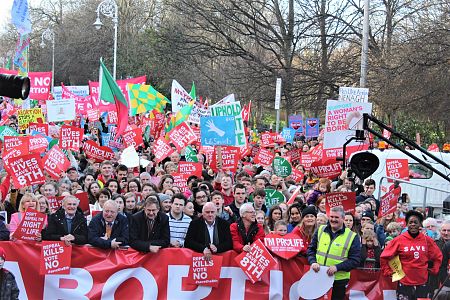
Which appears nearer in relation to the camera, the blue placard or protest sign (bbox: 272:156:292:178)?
the blue placard

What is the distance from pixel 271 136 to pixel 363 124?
38.7 feet

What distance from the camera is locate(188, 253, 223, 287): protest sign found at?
385 inches

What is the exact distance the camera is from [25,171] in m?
12.7

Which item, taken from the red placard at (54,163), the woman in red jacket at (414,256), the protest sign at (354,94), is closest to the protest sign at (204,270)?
the woman in red jacket at (414,256)

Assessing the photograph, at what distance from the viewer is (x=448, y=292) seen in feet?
21.9

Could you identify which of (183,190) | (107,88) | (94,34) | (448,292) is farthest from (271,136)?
(94,34)

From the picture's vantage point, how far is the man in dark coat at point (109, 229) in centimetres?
978

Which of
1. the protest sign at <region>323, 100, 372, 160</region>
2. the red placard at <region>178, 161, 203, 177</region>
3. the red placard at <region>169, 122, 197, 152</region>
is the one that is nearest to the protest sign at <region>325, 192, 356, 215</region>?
the protest sign at <region>323, 100, 372, 160</region>

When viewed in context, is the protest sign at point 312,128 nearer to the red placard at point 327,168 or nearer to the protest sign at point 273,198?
the red placard at point 327,168

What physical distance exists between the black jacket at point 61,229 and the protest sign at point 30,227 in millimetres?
92

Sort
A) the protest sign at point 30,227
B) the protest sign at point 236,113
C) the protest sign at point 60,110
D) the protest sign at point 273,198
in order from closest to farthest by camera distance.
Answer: the protest sign at point 30,227 → the protest sign at point 273,198 → the protest sign at point 236,113 → the protest sign at point 60,110

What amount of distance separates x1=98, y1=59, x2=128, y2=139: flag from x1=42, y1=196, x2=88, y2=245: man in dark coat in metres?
9.26

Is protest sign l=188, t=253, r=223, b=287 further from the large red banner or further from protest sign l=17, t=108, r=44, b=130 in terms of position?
protest sign l=17, t=108, r=44, b=130

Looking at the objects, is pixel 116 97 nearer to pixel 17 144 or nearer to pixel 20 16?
pixel 20 16
